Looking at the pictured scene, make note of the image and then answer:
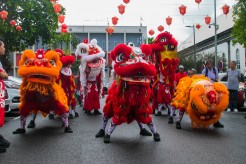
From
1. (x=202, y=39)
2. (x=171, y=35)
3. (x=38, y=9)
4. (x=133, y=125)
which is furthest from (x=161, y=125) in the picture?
(x=202, y=39)

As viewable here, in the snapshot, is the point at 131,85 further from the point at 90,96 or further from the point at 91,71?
the point at 90,96

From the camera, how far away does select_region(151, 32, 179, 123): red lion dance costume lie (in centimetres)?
1155

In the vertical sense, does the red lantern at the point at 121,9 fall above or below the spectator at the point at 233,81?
above

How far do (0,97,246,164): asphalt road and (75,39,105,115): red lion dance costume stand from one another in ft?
9.58

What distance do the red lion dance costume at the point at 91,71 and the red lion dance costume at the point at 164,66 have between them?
172 centimetres

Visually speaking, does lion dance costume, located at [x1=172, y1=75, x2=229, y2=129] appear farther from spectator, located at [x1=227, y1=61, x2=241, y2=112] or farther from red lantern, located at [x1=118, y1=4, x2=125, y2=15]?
red lantern, located at [x1=118, y1=4, x2=125, y2=15]

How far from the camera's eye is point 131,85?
7.63 meters

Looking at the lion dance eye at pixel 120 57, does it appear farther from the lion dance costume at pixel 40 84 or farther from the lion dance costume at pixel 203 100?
the lion dance costume at pixel 203 100

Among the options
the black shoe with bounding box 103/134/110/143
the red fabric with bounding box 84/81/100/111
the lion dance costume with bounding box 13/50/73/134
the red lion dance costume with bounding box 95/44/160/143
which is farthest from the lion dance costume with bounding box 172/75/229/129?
the red fabric with bounding box 84/81/100/111

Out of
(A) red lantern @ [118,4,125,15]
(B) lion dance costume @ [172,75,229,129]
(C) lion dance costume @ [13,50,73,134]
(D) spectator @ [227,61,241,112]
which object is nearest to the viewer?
(C) lion dance costume @ [13,50,73,134]

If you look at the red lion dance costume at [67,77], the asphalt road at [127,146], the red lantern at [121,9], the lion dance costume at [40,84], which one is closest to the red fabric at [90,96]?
the red lion dance costume at [67,77]

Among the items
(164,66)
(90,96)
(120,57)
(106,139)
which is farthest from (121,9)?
(106,139)

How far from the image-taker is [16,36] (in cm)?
2544

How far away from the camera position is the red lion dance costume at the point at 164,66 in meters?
11.6
